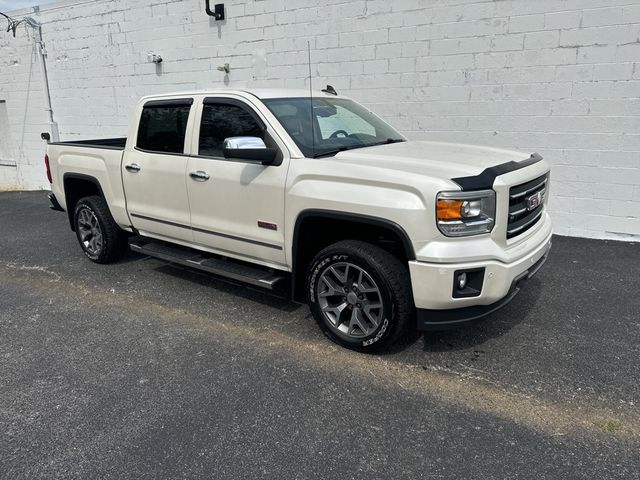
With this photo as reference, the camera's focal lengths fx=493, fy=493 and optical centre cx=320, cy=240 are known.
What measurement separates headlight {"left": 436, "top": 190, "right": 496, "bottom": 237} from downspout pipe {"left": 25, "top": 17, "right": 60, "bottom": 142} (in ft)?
37.3

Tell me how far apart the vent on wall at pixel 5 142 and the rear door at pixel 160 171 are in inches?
398

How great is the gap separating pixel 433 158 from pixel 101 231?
13.0 feet

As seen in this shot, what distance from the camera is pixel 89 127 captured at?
1121cm

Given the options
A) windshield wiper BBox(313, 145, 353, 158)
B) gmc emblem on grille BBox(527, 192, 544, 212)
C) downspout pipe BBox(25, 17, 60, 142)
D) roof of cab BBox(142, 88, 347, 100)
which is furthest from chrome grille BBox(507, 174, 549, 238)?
downspout pipe BBox(25, 17, 60, 142)

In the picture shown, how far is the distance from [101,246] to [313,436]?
3.99 meters

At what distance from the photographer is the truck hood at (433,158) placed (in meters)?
3.26

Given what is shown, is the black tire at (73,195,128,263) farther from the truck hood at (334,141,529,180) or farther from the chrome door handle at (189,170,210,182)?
the truck hood at (334,141,529,180)

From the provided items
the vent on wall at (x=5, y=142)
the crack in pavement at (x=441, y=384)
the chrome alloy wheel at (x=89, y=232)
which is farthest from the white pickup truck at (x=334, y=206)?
the vent on wall at (x=5, y=142)

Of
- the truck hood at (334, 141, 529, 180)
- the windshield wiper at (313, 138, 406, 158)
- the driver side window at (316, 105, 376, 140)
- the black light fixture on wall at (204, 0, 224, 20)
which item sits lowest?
the truck hood at (334, 141, 529, 180)

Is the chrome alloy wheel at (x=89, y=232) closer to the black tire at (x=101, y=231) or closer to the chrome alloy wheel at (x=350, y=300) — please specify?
the black tire at (x=101, y=231)

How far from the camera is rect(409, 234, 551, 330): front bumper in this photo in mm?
3092

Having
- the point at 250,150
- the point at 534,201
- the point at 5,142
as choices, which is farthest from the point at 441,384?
the point at 5,142

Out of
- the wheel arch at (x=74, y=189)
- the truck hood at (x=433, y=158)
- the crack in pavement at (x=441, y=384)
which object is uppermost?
the truck hood at (x=433, y=158)

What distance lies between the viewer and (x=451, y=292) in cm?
310
